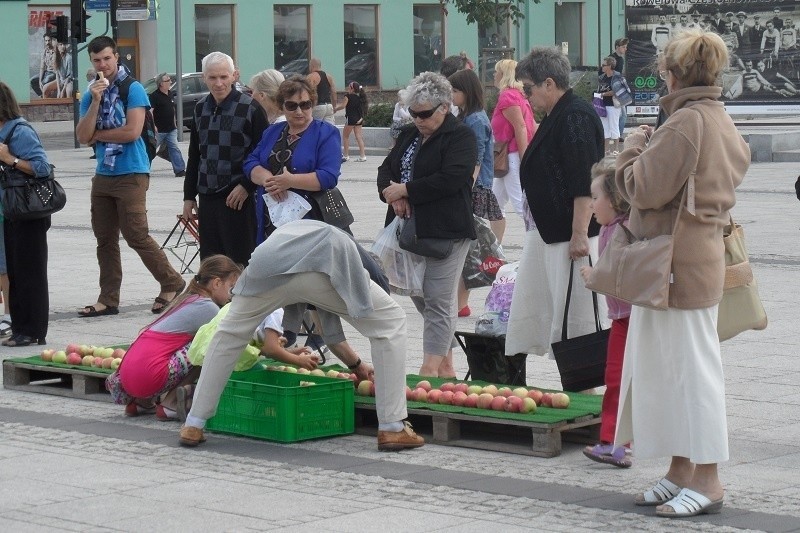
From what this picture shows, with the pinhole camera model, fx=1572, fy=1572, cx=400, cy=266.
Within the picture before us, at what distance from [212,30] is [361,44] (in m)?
5.35

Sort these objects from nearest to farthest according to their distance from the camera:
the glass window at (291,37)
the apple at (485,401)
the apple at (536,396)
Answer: the apple at (485,401) < the apple at (536,396) < the glass window at (291,37)

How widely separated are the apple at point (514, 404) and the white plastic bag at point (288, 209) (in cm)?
224

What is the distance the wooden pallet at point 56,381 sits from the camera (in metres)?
8.68

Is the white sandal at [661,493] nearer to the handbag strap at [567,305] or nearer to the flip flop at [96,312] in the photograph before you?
the handbag strap at [567,305]

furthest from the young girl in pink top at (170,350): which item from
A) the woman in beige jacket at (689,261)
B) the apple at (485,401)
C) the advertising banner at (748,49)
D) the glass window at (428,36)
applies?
the glass window at (428,36)

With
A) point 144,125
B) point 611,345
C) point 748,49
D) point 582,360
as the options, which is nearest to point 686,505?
point 611,345

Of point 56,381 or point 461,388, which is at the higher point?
point 461,388

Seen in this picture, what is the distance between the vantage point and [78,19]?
3212 cm

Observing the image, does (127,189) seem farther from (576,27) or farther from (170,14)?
(576,27)

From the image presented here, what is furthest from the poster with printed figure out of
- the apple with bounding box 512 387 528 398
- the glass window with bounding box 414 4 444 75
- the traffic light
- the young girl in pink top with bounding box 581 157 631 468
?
the young girl in pink top with bounding box 581 157 631 468

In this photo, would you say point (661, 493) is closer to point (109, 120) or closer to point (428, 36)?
point (109, 120)

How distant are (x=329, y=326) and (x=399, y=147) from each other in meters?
1.68

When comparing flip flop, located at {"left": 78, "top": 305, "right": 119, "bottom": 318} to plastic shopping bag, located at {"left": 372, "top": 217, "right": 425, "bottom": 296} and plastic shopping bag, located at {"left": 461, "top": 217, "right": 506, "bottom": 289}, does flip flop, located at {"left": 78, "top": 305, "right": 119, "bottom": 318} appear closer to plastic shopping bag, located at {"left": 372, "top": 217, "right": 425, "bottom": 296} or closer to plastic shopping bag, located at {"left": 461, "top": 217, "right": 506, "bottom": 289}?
plastic shopping bag, located at {"left": 461, "top": 217, "right": 506, "bottom": 289}

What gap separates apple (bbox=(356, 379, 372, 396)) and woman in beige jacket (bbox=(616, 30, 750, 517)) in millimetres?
1998
